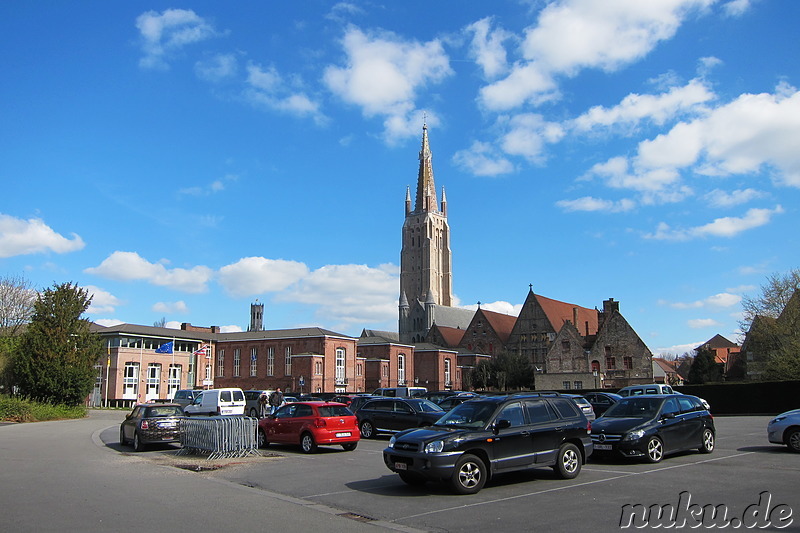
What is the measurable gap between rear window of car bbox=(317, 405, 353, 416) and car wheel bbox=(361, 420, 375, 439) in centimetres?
443

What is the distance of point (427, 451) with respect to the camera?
11.0 m

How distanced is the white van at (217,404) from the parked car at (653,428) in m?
18.3

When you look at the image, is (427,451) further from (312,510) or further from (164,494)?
(164,494)

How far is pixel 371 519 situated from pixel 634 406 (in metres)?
9.07

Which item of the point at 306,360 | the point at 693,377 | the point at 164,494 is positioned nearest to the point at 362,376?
the point at 306,360

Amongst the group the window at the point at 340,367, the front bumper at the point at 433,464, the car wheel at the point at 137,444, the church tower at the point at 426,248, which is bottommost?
the car wheel at the point at 137,444

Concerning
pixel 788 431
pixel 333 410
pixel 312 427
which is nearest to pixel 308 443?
pixel 312 427

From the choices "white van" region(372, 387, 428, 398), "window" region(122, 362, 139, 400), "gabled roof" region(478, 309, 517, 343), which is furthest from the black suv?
"gabled roof" region(478, 309, 517, 343)

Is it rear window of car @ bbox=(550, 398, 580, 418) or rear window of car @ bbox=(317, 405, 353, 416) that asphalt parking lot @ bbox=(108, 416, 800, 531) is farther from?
rear window of car @ bbox=(317, 405, 353, 416)

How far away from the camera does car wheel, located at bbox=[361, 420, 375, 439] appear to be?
77.4 feet

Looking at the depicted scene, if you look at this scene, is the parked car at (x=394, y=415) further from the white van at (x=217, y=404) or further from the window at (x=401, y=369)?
the window at (x=401, y=369)

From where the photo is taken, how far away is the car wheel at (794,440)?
16.0m

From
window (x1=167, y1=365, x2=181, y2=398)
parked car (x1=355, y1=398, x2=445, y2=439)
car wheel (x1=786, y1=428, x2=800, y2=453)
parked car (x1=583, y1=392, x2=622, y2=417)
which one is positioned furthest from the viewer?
window (x1=167, y1=365, x2=181, y2=398)

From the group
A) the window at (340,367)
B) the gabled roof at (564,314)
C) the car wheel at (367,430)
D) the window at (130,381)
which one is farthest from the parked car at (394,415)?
the gabled roof at (564,314)
